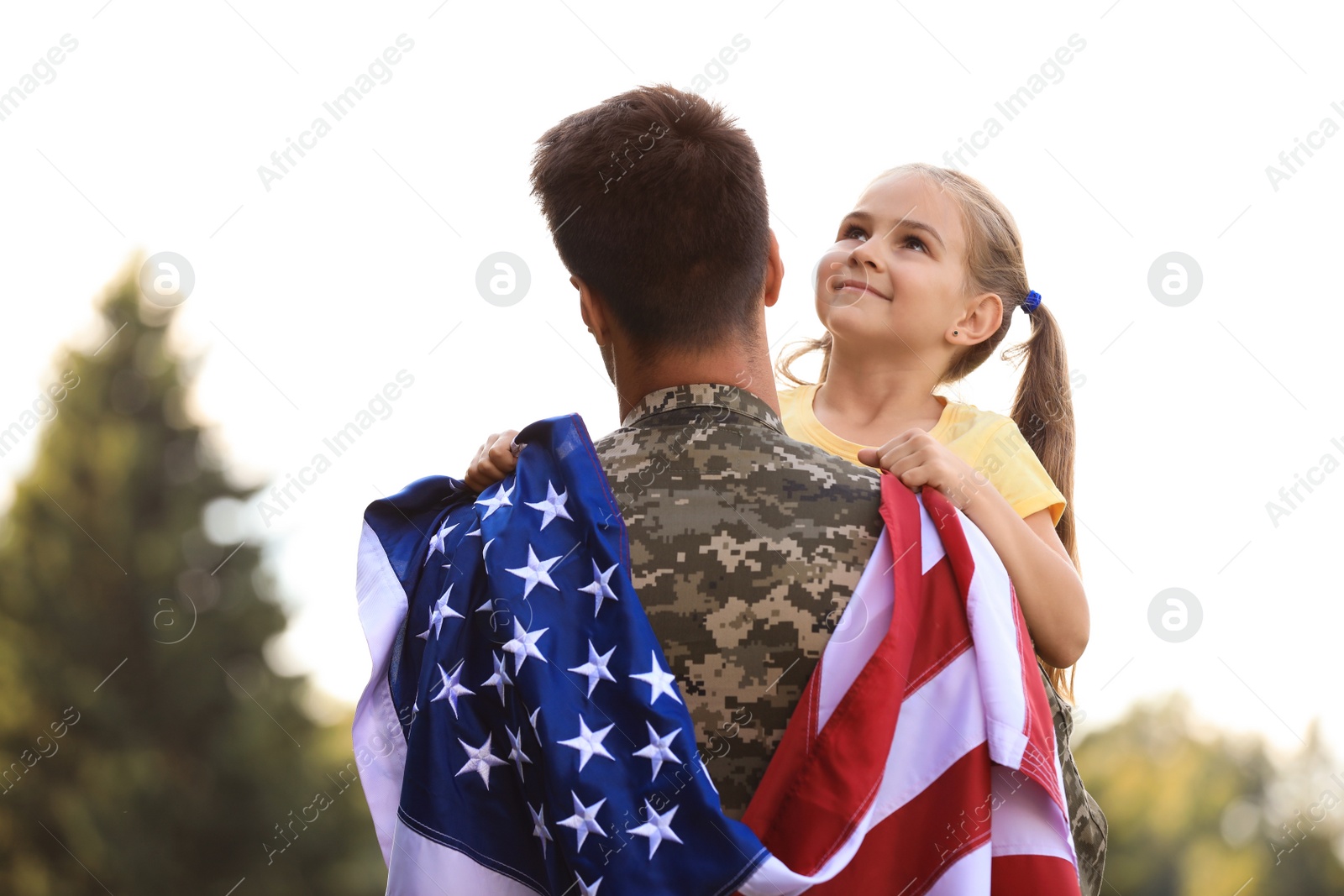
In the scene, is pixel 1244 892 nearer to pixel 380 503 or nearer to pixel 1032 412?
pixel 1032 412

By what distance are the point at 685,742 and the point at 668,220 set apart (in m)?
0.92

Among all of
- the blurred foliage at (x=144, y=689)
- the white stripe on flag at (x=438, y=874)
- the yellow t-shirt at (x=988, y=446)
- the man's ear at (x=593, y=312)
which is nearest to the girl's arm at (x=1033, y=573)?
the yellow t-shirt at (x=988, y=446)

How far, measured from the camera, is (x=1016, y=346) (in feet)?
13.0

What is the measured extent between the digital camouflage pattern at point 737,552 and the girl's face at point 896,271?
131cm

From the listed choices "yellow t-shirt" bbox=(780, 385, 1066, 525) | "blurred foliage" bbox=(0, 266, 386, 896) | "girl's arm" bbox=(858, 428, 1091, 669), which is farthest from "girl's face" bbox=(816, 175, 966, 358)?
"blurred foliage" bbox=(0, 266, 386, 896)

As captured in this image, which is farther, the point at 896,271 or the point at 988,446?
the point at 896,271

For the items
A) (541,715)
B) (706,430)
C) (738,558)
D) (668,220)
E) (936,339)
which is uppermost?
(936,339)

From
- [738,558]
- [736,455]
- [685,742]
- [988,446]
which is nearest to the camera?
[685,742]

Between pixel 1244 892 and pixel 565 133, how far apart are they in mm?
26608

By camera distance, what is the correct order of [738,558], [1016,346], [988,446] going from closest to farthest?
[738,558]
[988,446]
[1016,346]

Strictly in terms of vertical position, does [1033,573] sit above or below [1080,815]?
above

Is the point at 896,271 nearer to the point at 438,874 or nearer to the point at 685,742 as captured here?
the point at 685,742

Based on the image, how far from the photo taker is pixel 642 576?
2139 mm

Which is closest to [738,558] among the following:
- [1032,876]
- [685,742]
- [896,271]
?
[685,742]
